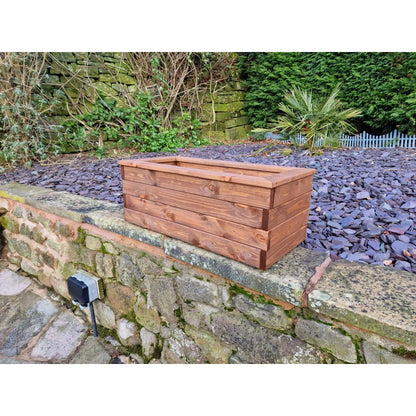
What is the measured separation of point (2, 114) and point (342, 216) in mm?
3977

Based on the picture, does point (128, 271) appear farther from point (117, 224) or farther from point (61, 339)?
point (61, 339)

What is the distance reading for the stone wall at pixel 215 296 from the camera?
0.95 metres

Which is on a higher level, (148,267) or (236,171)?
(236,171)

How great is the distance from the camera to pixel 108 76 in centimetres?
459

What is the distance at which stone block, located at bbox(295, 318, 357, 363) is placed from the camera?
972 millimetres

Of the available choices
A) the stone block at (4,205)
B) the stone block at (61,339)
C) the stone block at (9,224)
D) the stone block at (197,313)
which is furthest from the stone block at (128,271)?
the stone block at (4,205)

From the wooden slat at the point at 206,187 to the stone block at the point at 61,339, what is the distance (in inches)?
51.0

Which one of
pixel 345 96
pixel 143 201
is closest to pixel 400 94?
pixel 345 96

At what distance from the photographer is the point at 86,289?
1.88 m

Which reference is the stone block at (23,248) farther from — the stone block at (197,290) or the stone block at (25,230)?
the stone block at (197,290)

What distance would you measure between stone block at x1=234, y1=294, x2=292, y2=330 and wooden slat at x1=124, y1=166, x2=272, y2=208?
0.42 meters

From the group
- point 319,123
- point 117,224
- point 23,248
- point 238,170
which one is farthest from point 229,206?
point 319,123

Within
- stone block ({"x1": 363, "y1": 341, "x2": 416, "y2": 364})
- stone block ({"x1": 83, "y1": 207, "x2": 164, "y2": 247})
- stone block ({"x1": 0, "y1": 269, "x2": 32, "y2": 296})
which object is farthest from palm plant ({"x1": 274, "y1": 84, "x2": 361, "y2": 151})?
stone block ({"x1": 0, "y1": 269, "x2": 32, "y2": 296})

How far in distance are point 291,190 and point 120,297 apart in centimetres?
133
